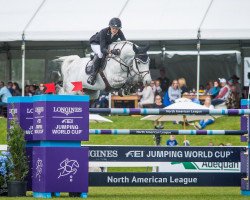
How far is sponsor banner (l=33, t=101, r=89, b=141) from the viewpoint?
13.1m

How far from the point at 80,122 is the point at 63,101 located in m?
0.33

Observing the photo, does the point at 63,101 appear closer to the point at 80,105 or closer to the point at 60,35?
the point at 80,105

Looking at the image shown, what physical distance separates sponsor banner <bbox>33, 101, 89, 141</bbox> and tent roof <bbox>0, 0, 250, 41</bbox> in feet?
53.4

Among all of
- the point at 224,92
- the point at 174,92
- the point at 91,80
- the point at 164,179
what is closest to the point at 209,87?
the point at 224,92

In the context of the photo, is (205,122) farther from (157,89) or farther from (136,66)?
(136,66)

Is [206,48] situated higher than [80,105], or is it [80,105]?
[206,48]

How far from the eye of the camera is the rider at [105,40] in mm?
23422

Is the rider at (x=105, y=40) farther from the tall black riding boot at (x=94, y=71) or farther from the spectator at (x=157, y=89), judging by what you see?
the spectator at (x=157, y=89)

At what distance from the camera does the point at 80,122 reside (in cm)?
1324

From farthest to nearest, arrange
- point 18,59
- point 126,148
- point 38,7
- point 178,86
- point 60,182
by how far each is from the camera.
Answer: point 18,59
point 38,7
point 178,86
point 126,148
point 60,182

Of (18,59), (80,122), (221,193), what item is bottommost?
(221,193)

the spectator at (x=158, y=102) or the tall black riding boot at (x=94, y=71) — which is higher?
the tall black riding boot at (x=94, y=71)

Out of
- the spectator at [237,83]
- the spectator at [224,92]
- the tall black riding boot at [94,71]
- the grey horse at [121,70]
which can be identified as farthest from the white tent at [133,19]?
the tall black riding boot at [94,71]

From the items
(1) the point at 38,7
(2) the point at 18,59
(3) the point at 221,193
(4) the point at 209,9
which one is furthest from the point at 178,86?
(3) the point at 221,193
